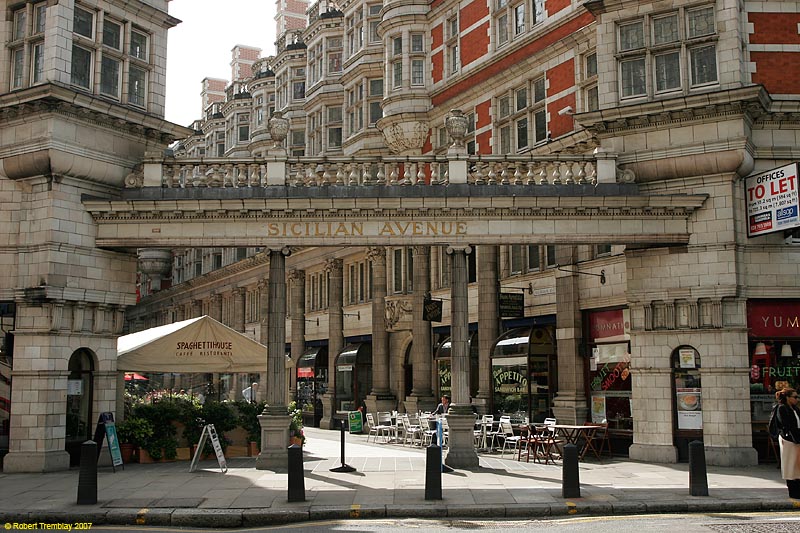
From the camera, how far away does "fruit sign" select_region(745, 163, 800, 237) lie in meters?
17.2

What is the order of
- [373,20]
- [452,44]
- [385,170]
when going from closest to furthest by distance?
[385,170] → [452,44] → [373,20]

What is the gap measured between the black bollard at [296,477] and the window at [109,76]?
1069 cm

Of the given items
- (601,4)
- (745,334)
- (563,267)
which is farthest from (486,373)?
(601,4)

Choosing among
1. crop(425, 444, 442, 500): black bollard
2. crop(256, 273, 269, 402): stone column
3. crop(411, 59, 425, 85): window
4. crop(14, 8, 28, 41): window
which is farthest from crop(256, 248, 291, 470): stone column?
crop(256, 273, 269, 402): stone column

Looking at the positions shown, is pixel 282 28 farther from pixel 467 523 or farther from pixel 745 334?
pixel 467 523

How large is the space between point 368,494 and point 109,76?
38.9 feet

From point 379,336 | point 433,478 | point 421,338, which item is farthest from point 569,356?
point 379,336

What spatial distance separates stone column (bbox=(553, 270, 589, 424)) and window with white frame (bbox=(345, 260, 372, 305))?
15.6 metres

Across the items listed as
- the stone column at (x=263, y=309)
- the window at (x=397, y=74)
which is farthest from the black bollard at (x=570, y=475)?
the stone column at (x=263, y=309)

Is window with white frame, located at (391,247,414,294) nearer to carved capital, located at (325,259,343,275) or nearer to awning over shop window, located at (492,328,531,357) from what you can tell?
carved capital, located at (325,259,343,275)

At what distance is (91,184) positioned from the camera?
1905 centimetres

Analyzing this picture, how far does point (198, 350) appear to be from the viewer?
2170 centimetres

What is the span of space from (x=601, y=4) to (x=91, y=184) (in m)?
12.5

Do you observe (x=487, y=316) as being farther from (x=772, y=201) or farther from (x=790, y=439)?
(x=790, y=439)
